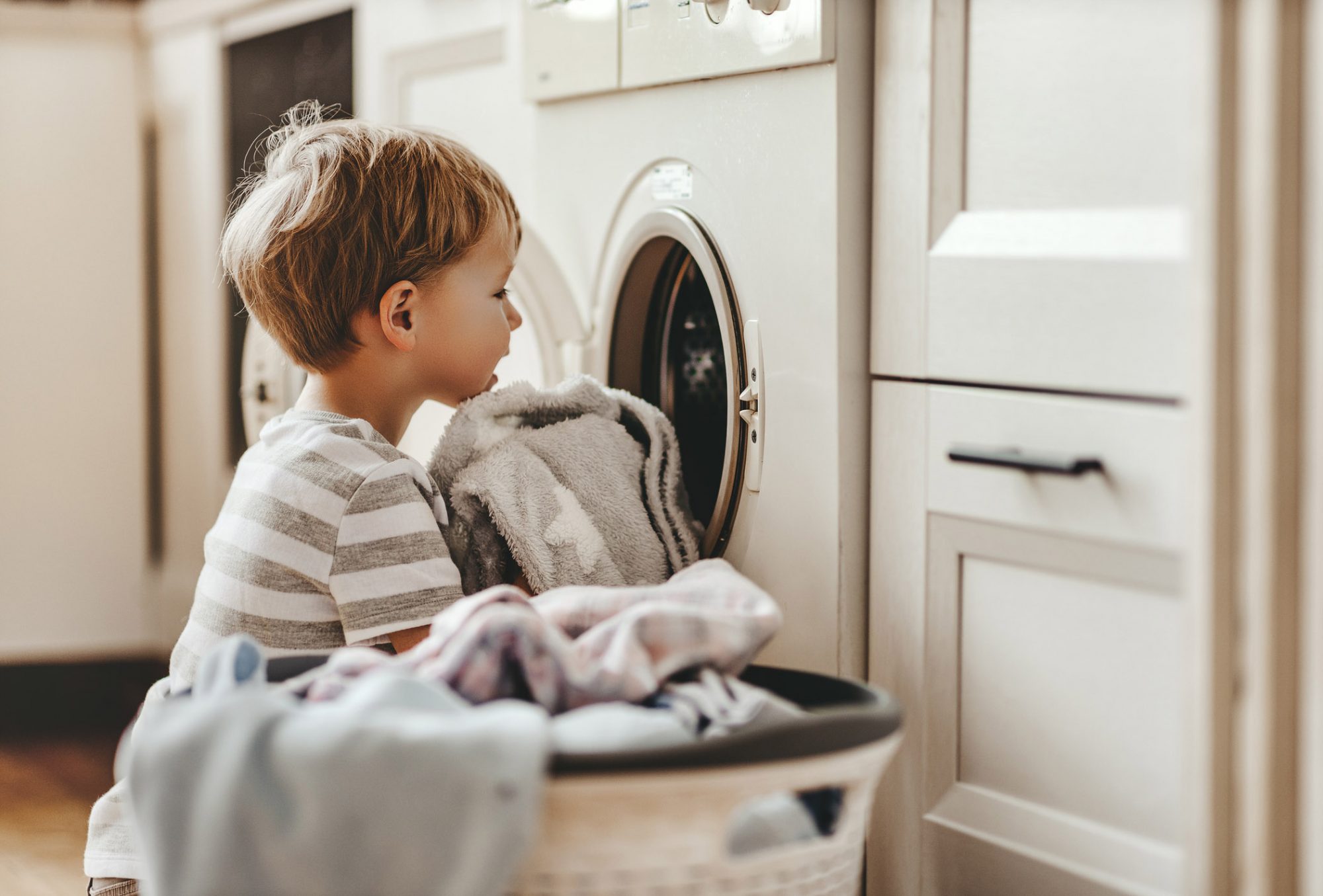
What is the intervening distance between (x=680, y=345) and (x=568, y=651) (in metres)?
0.61

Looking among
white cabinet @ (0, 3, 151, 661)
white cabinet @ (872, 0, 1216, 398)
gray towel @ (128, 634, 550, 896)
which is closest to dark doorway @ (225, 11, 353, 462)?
white cabinet @ (0, 3, 151, 661)

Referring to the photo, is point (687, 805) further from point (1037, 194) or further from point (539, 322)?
point (539, 322)

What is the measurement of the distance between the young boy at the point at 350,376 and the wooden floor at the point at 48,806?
2.74 feet

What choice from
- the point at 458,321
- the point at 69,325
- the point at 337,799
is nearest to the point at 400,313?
the point at 458,321

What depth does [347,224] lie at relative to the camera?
1146 millimetres

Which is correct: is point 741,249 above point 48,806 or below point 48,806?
above

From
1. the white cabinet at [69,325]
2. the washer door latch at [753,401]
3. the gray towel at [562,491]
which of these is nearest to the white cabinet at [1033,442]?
the washer door latch at [753,401]

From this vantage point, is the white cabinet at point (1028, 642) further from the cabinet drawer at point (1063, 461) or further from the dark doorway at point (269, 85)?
the dark doorway at point (269, 85)

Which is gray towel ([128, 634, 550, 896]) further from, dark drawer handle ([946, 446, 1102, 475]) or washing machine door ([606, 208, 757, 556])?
washing machine door ([606, 208, 757, 556])

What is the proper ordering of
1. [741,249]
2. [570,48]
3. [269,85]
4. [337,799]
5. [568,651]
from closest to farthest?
1. [337,799]
2. [568,651]
3. [741,249]
4. [570,48]
5. [269,85]

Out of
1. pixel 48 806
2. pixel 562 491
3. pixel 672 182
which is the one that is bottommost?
pixel 48 806

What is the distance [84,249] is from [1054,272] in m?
2.06

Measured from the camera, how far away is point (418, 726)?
0.66m

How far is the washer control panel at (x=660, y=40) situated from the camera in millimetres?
1030
